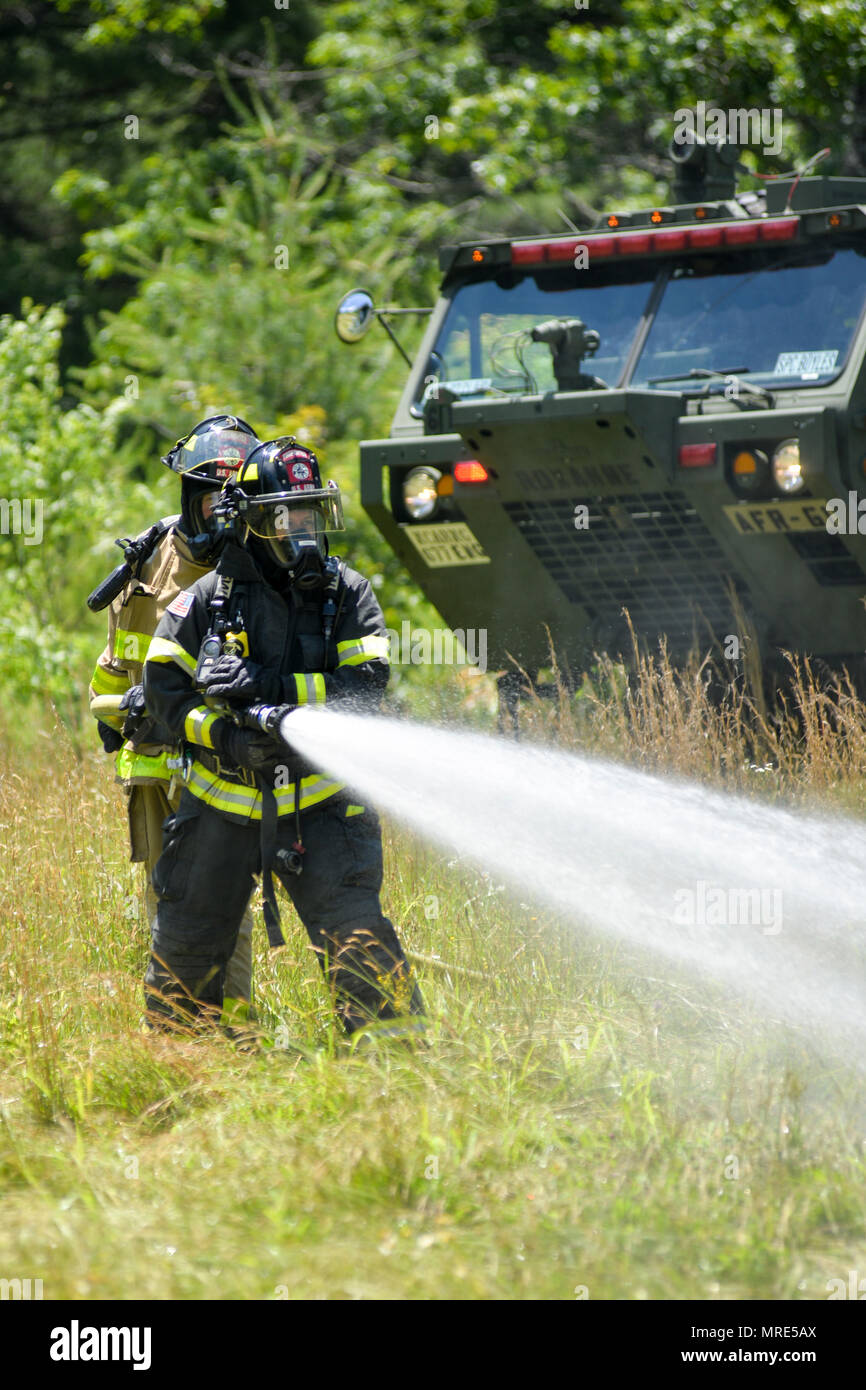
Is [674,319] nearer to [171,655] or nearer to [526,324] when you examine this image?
[526,324]

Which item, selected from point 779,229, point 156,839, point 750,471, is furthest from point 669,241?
point 156,839

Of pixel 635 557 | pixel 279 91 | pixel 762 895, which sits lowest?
pixel 762 895

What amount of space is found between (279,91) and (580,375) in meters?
11.9

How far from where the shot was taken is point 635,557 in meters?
6.83

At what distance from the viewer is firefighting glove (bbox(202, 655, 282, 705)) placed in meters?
4.00

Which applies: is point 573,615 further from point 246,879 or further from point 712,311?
point 246,879

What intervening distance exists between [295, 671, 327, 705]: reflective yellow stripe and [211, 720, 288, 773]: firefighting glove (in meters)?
0.14

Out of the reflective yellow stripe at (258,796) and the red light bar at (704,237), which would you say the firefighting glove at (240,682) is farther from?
the red light bar at (704,237)

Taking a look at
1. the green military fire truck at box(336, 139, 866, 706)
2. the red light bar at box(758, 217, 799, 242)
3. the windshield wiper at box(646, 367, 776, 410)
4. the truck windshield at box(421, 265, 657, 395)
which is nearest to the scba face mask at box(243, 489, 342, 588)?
the green military fire truck at box(336, 139, 866, 706)

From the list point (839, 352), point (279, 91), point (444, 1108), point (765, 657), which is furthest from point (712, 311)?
point (279, 91)

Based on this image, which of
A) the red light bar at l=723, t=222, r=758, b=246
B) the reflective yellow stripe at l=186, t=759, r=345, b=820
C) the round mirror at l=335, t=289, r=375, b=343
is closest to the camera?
the reflective yellow stripe at l=186, t=759, r=345, b=820

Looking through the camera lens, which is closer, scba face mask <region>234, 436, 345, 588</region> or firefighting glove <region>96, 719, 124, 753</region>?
scba face mask <region>234, 436, 345, 588</region>

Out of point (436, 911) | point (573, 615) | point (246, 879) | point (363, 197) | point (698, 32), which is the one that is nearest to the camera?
point (246, 879)

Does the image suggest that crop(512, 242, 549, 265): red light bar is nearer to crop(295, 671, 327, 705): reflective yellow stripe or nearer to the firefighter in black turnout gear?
the firefighter in black turnout gear
